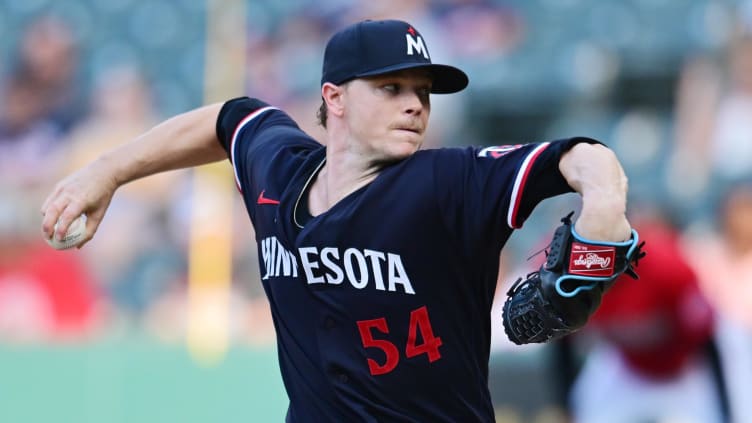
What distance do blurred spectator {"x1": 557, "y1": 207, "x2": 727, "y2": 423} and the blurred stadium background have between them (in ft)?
1.14

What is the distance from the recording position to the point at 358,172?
132 inches

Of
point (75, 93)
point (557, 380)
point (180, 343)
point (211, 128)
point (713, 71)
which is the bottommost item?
point (557, 380)

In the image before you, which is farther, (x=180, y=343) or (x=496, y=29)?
(x=496, y=29)

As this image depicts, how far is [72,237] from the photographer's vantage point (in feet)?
11.7

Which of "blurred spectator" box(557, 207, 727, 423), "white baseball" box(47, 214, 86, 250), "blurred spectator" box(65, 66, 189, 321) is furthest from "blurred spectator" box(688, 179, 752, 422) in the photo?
"white baseball" box(47, 214, 86, 250)

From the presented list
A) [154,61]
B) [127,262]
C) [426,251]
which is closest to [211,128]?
[426,251]

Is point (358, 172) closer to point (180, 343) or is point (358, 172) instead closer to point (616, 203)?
point (616, 203)

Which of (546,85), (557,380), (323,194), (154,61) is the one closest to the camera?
(323,194)

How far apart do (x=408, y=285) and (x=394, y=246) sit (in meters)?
0.11

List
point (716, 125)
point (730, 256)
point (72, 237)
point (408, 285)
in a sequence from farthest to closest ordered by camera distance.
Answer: point (716, 125) < point (730, 256) < point (72, 237) < point (408, 285)

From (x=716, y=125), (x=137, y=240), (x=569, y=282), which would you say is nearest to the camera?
(x=569, y=282)

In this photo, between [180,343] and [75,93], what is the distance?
3969 millimetres

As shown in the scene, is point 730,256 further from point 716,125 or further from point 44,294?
point 44,294

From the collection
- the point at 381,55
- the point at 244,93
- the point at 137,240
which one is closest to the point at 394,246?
the point at 381,55
